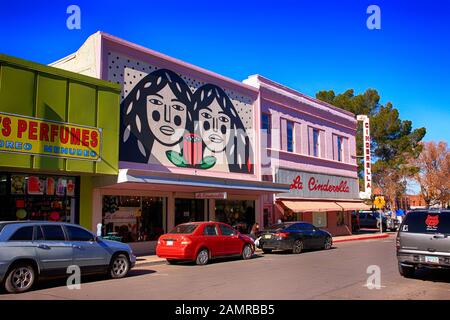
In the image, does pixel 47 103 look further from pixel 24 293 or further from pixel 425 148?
pixel 425 148

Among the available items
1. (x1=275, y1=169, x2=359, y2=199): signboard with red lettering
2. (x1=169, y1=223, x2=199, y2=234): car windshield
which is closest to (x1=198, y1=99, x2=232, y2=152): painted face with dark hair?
(x1=275, y1=169, x2=359, y2=199): signboard with red lettering

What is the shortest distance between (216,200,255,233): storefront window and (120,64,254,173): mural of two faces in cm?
179

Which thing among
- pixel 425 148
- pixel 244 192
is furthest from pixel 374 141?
pixel 244 192

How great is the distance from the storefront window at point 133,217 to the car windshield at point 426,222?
10226mm

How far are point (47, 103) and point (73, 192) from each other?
3.57m

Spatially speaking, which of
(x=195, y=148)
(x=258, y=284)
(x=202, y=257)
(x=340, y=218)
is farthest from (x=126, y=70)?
(x=340, y=218)

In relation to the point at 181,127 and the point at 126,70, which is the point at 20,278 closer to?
the point at 126,70

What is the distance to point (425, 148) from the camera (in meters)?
53.2

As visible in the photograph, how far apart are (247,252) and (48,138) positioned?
8278mm

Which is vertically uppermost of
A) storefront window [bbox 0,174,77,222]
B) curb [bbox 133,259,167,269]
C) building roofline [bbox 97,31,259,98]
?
building roofline [bbox 97,31,259,98]

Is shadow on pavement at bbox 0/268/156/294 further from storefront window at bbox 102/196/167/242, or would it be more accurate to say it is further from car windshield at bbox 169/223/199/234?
storefront window at bbox 102/196/167/242

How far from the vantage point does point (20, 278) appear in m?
9.98

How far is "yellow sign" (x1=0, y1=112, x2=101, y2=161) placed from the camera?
14117mm

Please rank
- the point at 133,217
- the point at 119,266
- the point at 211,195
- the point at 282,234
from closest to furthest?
the point at 119,266
the point at 133,217
the point at 282,234
the point at 211,195
